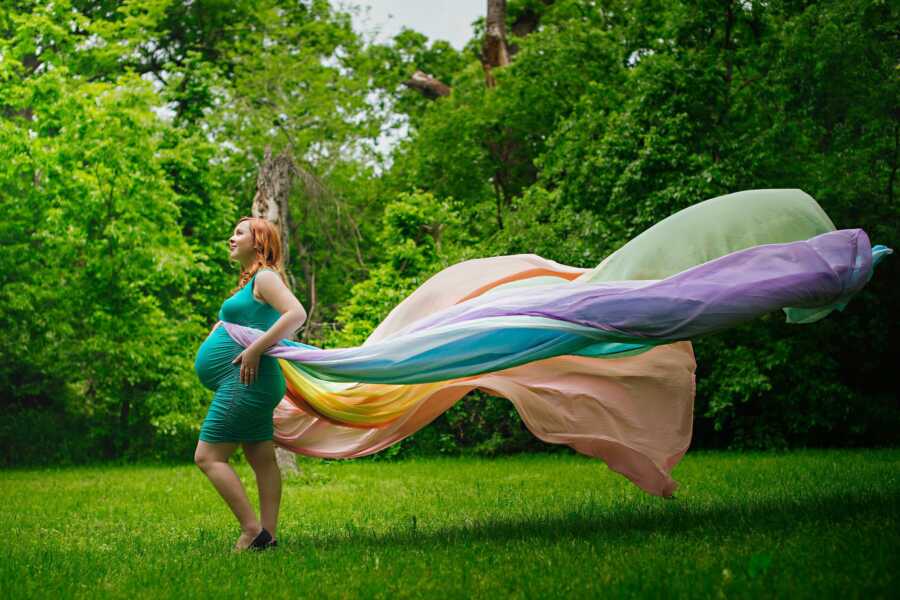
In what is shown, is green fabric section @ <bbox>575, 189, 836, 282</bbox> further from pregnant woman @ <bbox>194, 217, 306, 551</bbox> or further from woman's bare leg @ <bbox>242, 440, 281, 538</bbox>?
woman's bare leg @ <bbox>242, 440, 281, 538</bbox>

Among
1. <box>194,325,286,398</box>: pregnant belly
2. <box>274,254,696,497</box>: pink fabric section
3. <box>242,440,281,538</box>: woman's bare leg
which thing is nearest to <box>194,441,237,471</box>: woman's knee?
<box>242,440,281,538</box>: woman's bare leg

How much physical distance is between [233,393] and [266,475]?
0.66 meters

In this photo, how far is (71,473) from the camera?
1562cm

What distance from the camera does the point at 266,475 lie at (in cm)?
676

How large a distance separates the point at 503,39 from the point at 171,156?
37.4ft

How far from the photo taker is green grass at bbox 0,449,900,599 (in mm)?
5098

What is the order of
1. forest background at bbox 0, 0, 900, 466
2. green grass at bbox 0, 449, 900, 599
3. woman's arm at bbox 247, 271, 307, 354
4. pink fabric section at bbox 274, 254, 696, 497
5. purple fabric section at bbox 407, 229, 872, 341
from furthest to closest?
forest background at bbox 0, 0, 900, 466
pink fabric section at bbox 274, 254, 696, 497
woman's arm at bbox 247, 271, 307, 354
purple fabric section at bbox 407, 229, 872, 341
green grass at bbox 0, 449, 900, 599

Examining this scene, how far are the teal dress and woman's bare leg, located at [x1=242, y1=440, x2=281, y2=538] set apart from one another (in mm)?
86

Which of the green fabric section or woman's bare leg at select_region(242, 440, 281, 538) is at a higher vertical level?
the green fabric section

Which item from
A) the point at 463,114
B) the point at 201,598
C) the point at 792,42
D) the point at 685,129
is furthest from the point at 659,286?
the point at 463,114

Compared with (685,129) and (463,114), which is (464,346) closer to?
(685,129)

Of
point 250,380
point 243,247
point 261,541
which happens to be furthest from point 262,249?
point 261,541

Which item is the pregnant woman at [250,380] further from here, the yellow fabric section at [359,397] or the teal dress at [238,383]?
the yellow fabric section at [359,397]

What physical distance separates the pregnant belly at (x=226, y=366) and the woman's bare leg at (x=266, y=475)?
41 centimetres
